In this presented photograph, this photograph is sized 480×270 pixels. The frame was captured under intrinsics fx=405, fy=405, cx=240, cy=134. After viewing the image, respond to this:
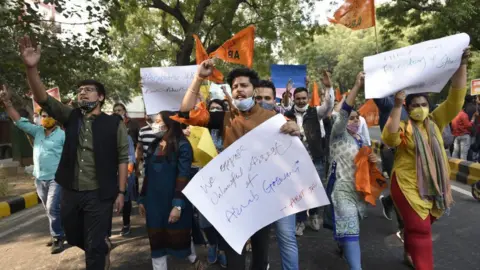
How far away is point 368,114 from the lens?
4.97 metres

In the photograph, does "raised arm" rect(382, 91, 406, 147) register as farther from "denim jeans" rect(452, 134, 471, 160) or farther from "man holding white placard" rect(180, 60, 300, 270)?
"denim jeans" rect(452, 134, 471, 160)

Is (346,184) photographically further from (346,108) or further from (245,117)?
(245,117)

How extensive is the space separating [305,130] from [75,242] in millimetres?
2742

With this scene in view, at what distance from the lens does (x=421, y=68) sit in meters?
2.72

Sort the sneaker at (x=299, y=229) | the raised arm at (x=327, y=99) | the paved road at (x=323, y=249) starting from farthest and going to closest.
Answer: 1. the sneaker at (x=299, y=229)
2. the paved road at (x=323, y=249)
3. the raised arm at (x=327, y=99)

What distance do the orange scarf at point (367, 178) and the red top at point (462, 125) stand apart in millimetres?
6348

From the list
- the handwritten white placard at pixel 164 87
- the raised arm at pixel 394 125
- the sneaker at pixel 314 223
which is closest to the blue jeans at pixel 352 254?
the raised arm at pixel 394 125

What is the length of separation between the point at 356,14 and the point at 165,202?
2.93 meters

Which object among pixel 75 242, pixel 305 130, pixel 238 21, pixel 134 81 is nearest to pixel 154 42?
pixel 134 81

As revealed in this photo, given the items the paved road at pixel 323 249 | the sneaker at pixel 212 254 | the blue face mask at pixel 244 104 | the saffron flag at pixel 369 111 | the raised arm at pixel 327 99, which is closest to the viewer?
the blue face mask at pixel 244 104

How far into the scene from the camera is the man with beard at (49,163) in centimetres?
454

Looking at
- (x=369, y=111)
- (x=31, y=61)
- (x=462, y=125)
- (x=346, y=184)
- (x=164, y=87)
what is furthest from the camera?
(x=462, y=125)

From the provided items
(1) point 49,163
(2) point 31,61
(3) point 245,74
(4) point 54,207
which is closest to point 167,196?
(3) point 245,74

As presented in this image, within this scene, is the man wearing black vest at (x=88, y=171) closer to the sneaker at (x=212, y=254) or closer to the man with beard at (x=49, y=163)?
→ the sneaker at (x=212, y=254)
